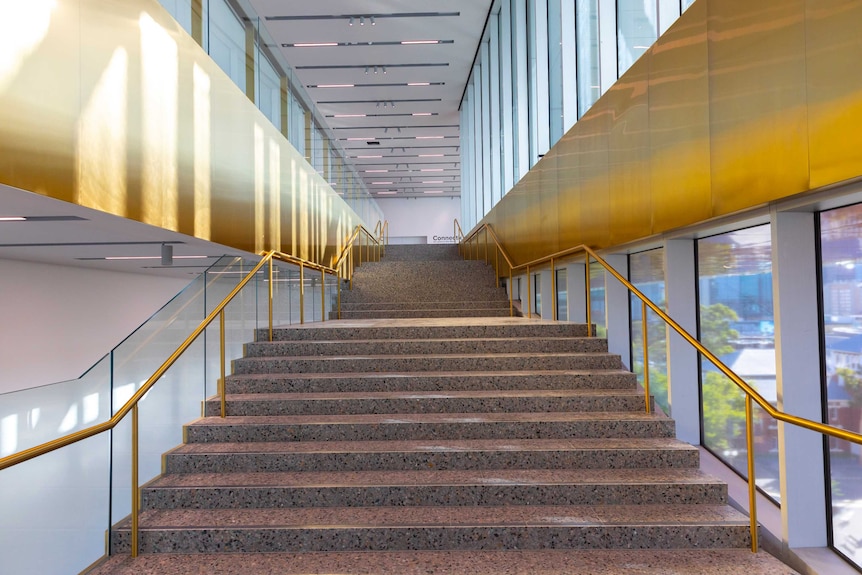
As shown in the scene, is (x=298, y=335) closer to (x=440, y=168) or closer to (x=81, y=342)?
(x=81, y=342)

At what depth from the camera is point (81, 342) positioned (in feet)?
32.4

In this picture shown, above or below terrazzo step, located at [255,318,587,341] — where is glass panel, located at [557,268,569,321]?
above

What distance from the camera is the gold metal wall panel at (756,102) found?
132 inches

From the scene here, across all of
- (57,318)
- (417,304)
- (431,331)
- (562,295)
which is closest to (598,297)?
(562,295)

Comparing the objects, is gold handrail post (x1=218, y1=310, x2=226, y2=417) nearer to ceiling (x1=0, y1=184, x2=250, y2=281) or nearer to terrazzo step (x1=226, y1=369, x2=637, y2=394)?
terrazzo step (x1=226, y1=369, x2=637, y2=394)

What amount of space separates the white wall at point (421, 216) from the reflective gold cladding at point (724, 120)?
26.9 metres

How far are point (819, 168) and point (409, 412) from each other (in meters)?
3.63

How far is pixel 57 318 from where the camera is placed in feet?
30.5

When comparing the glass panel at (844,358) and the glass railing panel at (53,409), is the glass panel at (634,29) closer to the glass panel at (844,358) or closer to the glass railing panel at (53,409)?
the glass panel at (844,358)

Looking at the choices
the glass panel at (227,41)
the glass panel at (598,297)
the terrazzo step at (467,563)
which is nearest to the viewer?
the terrazzo step at (467,563)

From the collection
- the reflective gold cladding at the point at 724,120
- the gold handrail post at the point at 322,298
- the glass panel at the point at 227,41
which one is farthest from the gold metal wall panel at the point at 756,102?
the gold handrail post at the point at 322,298

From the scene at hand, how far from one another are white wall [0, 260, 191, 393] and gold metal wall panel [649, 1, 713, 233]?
8.34 meters

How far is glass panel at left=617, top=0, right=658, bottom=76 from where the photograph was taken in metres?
5.49

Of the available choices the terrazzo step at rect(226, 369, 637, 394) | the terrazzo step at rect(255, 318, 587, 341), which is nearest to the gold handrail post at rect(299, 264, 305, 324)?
the terrazzo step at rect(255, 318, 587, 341)
